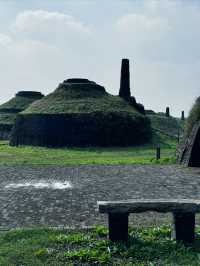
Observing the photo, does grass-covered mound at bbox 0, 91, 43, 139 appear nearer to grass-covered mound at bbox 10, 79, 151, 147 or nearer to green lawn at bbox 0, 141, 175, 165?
grass-covered mound at bbox 10, 79, 151, 147

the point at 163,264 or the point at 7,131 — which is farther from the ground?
the point at 7,131

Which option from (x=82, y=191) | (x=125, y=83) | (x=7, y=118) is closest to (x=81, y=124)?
(x=125, y=83)

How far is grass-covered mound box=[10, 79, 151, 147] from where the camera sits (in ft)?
159

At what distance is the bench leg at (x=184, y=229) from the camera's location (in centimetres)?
729

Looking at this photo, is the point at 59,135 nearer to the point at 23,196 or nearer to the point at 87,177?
the point at 87,177

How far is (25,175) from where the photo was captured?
17.8 metres

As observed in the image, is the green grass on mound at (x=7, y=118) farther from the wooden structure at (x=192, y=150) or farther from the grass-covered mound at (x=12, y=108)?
the wooden structure at (x=192, y=150)


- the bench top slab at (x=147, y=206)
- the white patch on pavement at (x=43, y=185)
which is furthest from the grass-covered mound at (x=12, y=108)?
the bench top slab at (x=147, y=206)

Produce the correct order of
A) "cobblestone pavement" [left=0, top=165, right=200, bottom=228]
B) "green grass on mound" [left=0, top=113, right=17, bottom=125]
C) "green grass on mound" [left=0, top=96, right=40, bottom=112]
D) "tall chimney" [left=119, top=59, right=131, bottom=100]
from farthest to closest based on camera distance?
"green grass on mound" [left=0, top=96, right=40, bottom=112], "green grass on mound" [left=0, top=113, right=17, bottom=125], "tall chimney" [left=119, top=59, right=131, bottom=100], "cobblestone pavement" [left=0, top=165, right=200, bottom=228]

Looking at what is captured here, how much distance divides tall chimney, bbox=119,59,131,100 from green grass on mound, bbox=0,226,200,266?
55893 millimetres

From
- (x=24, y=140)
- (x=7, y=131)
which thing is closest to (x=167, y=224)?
(x=24, y=140)

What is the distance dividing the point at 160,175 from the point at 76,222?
896cm

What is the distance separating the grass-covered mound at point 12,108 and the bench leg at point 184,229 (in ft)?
205

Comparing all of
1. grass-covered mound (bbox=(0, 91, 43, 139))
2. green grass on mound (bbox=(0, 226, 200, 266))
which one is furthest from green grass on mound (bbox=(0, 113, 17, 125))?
green grass on mound (bbox=(0, 226, 200, 266))
